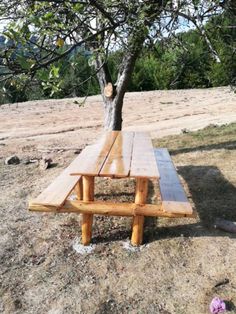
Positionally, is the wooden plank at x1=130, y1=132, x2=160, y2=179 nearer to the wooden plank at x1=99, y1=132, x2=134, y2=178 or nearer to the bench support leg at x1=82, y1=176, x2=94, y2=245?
the wooden plank at x1=99, y1=132, x2=134, y2=178

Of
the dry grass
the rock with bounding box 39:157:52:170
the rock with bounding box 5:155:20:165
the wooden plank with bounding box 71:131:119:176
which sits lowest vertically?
the rock with bounding box 5:155:20:165

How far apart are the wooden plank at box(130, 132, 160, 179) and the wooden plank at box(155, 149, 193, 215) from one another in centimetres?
26

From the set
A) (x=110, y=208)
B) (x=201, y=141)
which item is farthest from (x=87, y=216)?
(x=201, y=141)

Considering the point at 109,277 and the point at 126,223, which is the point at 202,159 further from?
the point at 109,277

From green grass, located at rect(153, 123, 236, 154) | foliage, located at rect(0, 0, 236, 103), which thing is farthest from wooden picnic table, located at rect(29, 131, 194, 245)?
green grass, located at rect(153, 123, 236, 154)

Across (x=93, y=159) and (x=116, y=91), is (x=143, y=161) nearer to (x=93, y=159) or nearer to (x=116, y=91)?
(x=93, y=159)

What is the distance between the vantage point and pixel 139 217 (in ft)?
11.0

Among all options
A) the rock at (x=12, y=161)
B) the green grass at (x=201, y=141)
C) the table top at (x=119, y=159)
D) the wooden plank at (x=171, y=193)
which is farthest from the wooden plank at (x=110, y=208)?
the green grass at (x=201, y=141)

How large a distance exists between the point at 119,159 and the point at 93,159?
0.73 feet

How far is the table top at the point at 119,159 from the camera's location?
3117mm

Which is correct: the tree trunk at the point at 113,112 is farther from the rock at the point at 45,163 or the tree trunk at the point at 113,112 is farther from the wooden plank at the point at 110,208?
the wooden plank at the point at 110,208

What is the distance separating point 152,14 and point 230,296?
2039mm

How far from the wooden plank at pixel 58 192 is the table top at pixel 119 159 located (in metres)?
0.16

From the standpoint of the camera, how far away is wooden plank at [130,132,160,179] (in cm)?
307
